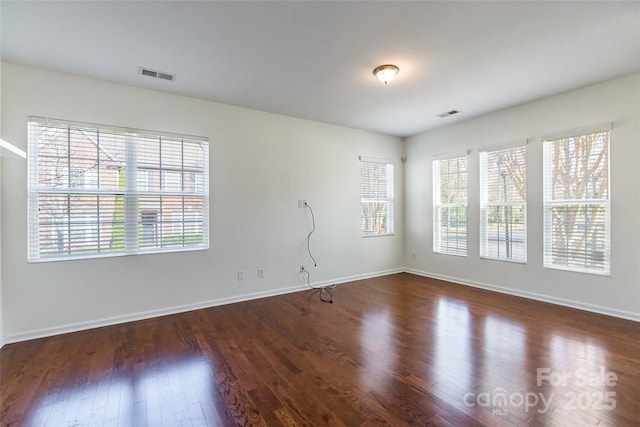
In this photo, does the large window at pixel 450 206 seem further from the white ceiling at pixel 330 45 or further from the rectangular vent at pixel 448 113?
the white ceiling at pixel 330 45

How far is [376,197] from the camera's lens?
554 centimetres

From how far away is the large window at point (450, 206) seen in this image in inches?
192

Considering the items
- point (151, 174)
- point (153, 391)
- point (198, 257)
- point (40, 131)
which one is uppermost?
point (40, 131)

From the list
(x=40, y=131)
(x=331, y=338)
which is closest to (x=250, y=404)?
(x=331, y=338)

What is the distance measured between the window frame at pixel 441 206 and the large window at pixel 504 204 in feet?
0.82

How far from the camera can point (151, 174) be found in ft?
11.4

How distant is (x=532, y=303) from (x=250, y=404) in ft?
12.4

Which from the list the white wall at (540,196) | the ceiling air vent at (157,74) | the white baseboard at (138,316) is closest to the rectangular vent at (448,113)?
the white wall at (540,196)

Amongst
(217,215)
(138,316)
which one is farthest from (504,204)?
(138,316)

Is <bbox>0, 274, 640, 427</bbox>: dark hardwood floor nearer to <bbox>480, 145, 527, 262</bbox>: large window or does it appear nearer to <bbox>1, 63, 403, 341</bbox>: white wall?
<bbox>1, 63, 403, 341</bbox>: white wall

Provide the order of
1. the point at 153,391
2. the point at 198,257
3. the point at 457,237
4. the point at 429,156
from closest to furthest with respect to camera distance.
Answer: the point at 153,391 → the point at 198,257 → the point at 457,237 → the point at 429,156

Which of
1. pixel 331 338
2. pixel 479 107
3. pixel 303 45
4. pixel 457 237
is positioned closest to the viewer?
pixel 303 45

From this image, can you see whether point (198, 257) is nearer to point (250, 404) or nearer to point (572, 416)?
point (250, 404)

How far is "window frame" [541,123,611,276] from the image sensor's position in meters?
3.36
